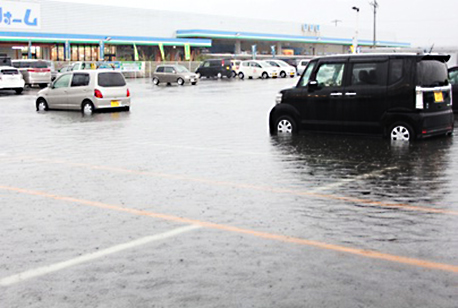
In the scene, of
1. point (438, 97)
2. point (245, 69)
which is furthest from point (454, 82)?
point (245, 69)

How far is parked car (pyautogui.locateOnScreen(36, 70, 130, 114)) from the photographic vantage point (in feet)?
77.6

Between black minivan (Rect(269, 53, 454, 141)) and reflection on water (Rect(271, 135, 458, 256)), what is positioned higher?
black minivan (Rect(269, 53, 454, 141))

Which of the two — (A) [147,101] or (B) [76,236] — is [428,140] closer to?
(B) [76,236]

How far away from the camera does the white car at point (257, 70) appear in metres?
62.0

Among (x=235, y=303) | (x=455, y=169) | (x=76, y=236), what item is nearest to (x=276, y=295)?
(x=235, y=303)

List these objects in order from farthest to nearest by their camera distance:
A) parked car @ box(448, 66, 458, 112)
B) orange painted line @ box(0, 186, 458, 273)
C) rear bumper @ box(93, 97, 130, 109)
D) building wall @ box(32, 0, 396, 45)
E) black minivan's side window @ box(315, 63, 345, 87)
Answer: building wall @ box(32, 0, 396, 45)
rear bumper @ box(93, 97, 130, 109)
parked car @ box(448, 66, 458, 112)
black minivan's side window @ box(315, 63, 345, 87)
orange painted line @ box(0, 186, 458, 273)

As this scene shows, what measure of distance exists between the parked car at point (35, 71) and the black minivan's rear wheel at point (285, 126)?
3454 centimetres

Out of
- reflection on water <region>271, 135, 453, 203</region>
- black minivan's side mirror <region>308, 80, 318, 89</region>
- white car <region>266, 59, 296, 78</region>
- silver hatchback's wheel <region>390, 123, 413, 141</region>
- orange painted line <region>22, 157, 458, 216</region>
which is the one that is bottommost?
orange painted line <region>22, 157, 458, 216</region>

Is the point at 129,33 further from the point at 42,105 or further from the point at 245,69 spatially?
the point at 42,105

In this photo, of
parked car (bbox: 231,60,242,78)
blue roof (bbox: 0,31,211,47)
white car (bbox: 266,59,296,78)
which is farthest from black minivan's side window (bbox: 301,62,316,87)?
blue roof (bbox: 0,31,211,47)

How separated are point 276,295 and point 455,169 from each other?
6854 millimetres

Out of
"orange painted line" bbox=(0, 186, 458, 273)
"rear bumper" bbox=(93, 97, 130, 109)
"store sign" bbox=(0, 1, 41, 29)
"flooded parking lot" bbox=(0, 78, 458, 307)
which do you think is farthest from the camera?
"store sign" bbox=(0, 1, 41, 29)

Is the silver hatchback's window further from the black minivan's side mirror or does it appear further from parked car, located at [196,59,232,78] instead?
parked car, located at [196,59,232,78]

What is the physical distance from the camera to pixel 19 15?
7975 cm
